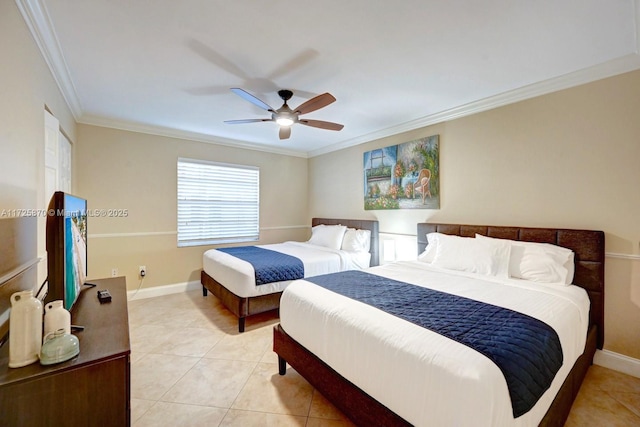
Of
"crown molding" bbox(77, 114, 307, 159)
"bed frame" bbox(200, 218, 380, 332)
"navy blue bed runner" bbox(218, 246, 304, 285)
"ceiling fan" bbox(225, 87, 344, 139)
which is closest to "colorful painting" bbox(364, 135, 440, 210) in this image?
"bed frame" bbox(200, 218, 380, 332)

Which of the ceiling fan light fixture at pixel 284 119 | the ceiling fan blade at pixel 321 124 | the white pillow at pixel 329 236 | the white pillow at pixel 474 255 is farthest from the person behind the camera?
the white pillow at pixel 329 236

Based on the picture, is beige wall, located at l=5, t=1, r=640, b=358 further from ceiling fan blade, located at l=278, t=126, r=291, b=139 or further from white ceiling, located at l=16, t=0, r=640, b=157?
ceiling fan blade, located at l=278, t=126, r=291, b=139

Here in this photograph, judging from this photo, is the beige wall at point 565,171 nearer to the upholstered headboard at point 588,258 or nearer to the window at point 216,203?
the upholstered headboard at point 588,258

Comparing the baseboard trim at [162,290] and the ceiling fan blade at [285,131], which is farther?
the baseboard trim at [162,290]

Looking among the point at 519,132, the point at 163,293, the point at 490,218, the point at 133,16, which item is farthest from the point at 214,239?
the point at 519,132

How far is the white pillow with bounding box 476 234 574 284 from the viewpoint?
7.56ft

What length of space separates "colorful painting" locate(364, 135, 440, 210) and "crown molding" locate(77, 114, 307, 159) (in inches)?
76.6

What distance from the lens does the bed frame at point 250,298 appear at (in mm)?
2945

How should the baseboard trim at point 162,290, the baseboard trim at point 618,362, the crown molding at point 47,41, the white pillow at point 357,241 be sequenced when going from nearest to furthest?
the crown molding at point 47,41 → the baseboard trim at point 618,362 → the baseboard trim at point 162,290 → the white pillow at point 357,241

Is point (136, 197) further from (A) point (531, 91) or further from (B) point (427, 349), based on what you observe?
(A) point (531, 91)

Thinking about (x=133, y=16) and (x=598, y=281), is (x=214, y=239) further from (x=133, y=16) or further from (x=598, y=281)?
(x=598, y=281)

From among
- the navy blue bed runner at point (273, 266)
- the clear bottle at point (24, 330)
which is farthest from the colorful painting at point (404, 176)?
the clear bottle at point (24, 330)

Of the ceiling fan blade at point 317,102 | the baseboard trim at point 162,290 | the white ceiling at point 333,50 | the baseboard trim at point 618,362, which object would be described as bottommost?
the baseboard trim at point 618,362

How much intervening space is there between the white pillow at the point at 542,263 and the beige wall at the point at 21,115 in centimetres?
361
